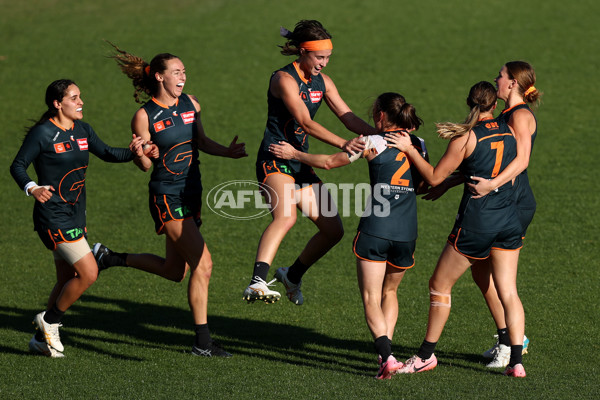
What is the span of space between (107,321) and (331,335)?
2.53 metres

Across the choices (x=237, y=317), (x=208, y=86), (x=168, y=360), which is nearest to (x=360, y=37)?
(x=208, y=86)

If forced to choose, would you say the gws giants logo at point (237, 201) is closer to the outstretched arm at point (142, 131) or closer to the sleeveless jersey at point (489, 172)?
the outstretched arm at point (142, 131)

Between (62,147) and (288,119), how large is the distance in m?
2.07

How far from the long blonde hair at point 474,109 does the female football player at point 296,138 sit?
1008mm

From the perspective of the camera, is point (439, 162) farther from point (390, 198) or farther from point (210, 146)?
point (210, 146)

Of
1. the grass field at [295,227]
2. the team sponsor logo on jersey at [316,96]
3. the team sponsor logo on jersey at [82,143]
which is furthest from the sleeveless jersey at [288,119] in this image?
the grass field at [295,227]

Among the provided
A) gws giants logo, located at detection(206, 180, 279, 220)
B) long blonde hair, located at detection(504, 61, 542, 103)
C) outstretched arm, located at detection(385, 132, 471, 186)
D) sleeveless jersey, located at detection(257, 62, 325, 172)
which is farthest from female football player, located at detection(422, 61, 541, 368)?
gws giants logo, located at detection(206, 180, 279, 220)

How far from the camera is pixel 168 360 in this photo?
298 inches

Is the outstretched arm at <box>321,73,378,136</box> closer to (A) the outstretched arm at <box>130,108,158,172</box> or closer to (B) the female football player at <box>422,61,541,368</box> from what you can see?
(B) the female football player at <box>422,61,541,368</box>

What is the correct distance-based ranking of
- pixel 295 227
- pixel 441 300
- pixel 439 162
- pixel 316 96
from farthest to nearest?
1. pixel 295 227
2. pixel 316 96
3. pixel 441 300
4. pixel 439 162

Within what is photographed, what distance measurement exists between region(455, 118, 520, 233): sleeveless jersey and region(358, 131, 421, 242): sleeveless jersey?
1.51 ft

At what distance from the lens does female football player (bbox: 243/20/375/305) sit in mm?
7348

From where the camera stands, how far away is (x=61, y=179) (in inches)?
294

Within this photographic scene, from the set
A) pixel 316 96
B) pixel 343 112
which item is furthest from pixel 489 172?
pixel 316 96
